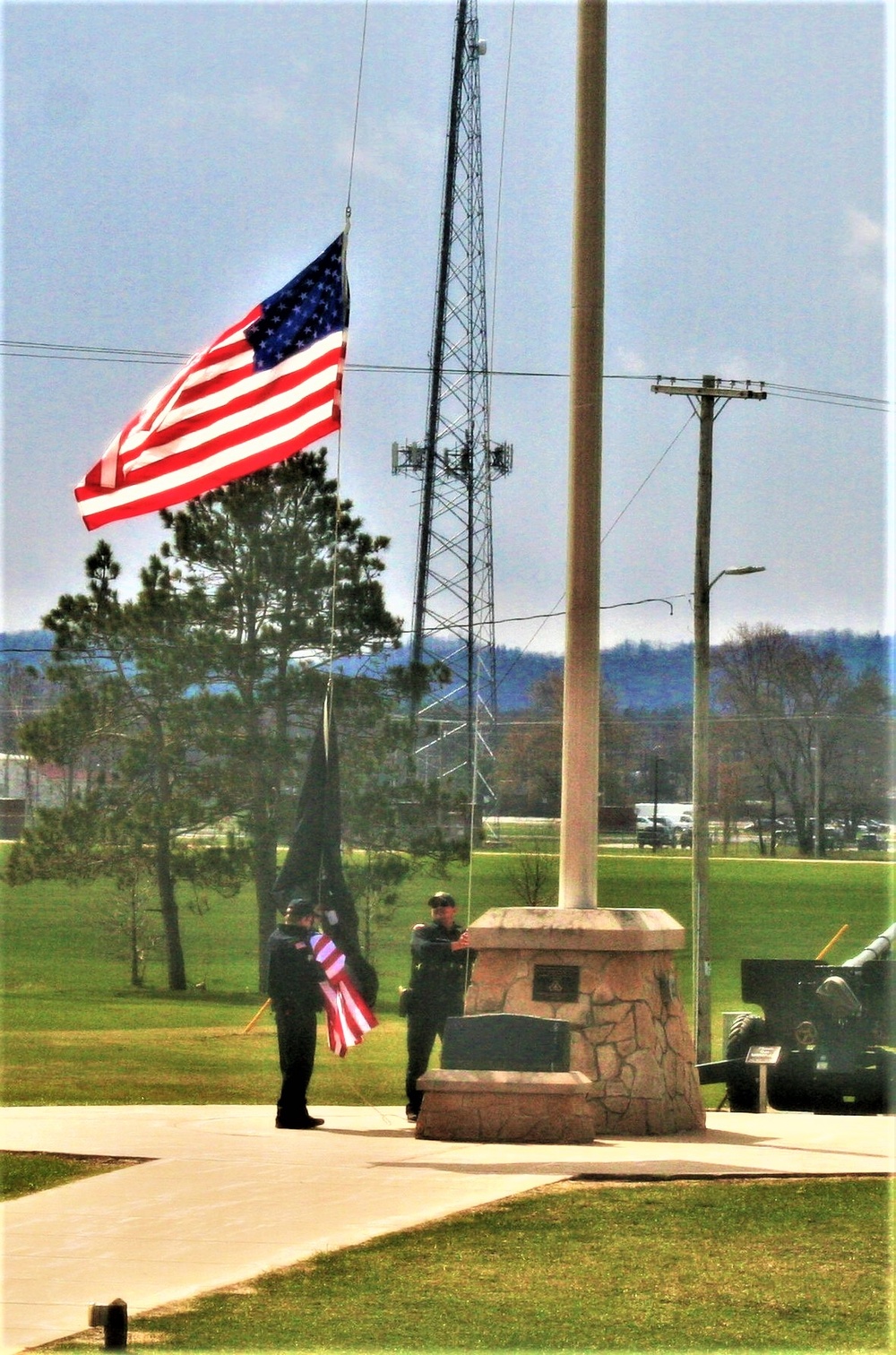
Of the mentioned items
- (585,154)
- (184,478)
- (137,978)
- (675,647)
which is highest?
(675,647)

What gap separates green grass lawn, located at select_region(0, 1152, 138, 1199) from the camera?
9.57 m

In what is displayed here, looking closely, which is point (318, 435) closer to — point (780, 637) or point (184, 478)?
point (184, 478)

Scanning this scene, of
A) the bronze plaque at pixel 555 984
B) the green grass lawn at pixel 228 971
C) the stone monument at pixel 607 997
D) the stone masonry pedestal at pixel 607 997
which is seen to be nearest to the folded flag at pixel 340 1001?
the stone monument at pixel 607 997

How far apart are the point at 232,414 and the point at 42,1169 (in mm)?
4692

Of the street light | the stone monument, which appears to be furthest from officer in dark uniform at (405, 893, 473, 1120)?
the street light

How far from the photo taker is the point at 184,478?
11656 millimetres

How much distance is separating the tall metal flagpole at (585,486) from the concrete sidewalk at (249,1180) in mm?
2064

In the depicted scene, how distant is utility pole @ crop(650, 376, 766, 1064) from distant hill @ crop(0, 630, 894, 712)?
1.58 m

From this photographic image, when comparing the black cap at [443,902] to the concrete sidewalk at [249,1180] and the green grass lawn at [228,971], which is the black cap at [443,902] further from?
the concrete sidewalk at [249,1180]

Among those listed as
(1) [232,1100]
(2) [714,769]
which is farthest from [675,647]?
(1) [232,1100]

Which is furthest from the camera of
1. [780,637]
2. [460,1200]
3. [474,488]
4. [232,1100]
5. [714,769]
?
[780,637]

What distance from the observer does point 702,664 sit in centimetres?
2722

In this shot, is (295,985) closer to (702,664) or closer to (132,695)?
(702,664)

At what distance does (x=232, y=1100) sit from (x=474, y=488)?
60.0 feet
